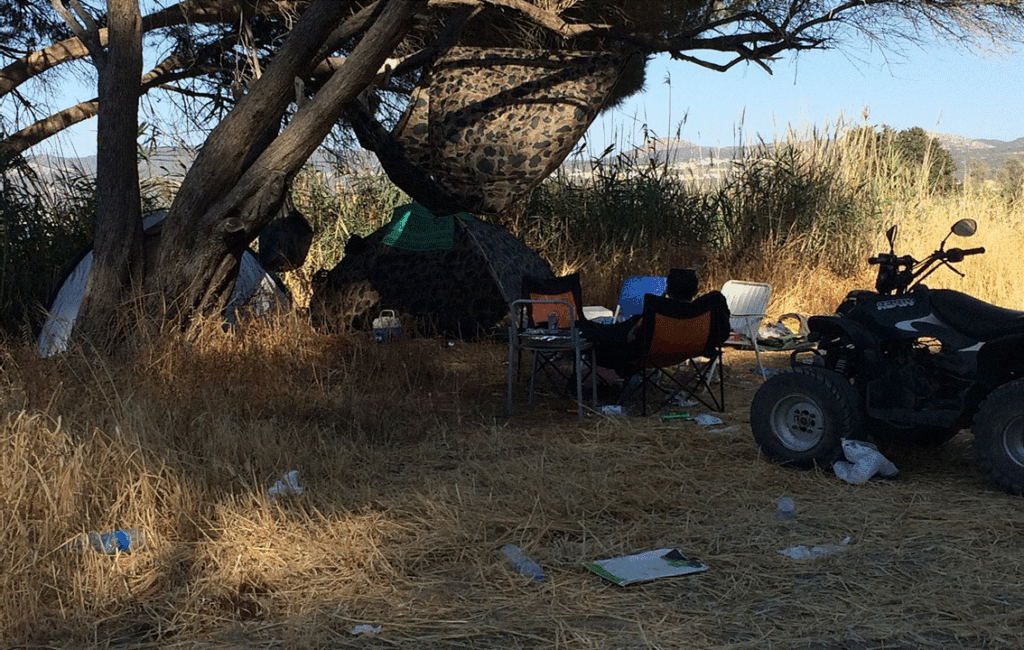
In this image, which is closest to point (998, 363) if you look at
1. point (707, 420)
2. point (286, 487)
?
point (707, 420)

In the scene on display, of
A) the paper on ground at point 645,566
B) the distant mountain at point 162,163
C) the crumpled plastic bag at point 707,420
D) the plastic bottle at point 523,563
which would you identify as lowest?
the paper on ground at point 645,566

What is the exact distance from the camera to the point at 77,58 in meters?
8.49

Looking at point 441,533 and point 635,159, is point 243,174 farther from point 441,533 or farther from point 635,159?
point 635,159

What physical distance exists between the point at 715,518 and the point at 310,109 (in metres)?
3.69

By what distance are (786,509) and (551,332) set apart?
7.24ft

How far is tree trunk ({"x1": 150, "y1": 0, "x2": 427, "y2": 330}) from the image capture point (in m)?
6.43

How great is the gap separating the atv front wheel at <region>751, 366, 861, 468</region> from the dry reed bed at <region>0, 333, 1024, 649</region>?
117mm

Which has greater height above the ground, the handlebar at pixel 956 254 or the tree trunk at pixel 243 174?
the tree trunk at pixel 243 174

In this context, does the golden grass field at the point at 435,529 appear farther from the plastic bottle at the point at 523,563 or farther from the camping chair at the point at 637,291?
the camping chair at the point at 637,291

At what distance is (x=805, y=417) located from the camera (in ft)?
15.7

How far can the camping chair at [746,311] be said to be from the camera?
7.18m

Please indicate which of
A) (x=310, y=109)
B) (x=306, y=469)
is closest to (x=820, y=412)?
(x=306, y=469)

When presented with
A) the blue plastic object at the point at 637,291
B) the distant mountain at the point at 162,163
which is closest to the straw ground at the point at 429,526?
the blue plastic object at the point at 637,291

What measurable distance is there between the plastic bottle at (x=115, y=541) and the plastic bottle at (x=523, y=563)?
1.20 meters
